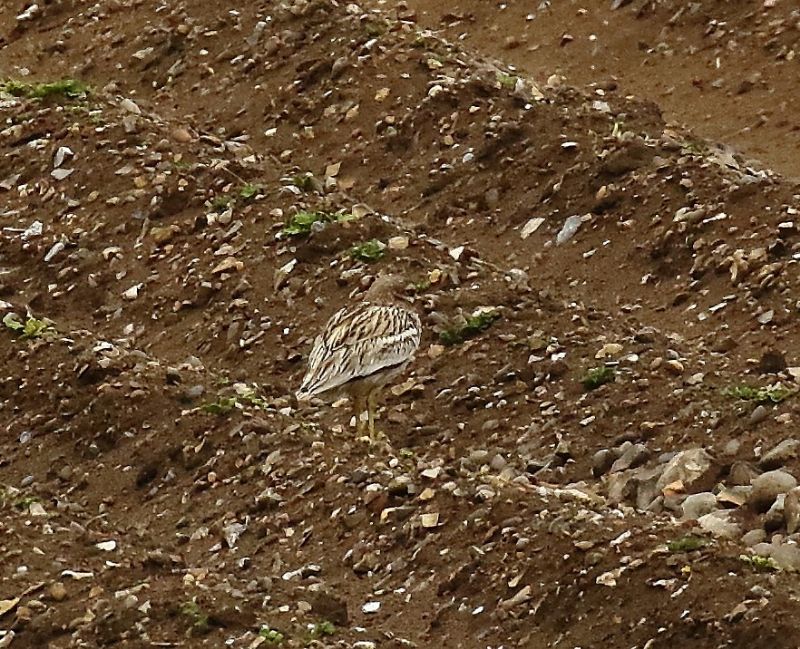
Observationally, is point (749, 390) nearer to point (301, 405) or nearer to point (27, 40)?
point (301, 405)

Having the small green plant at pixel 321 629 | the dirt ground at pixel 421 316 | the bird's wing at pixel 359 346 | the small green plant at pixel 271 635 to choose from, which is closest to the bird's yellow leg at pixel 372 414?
the dirt ground at pixel 421 316

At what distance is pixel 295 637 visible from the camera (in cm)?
891

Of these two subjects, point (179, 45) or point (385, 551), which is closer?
point (385, 551)

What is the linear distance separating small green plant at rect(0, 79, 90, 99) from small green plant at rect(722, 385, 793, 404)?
914 cm

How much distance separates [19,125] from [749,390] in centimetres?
928

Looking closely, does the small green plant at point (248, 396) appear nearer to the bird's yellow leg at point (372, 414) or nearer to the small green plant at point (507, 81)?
the bird's yellow leg at point (372, 414)

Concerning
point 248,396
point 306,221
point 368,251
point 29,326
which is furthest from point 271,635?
point 306,221

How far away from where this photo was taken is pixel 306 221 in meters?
15.2

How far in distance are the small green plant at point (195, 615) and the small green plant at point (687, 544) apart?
2202 millimetres

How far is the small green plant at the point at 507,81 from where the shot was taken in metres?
17.7

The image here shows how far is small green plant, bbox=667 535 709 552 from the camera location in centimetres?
905

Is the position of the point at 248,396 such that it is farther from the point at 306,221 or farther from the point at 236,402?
the point at 306,221

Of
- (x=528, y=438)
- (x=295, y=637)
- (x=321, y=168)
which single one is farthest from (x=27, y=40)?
(x=295, y=637)

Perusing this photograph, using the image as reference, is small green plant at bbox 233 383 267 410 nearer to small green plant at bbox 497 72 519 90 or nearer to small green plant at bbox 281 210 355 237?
small green plant at bbox 281 210 355 237
